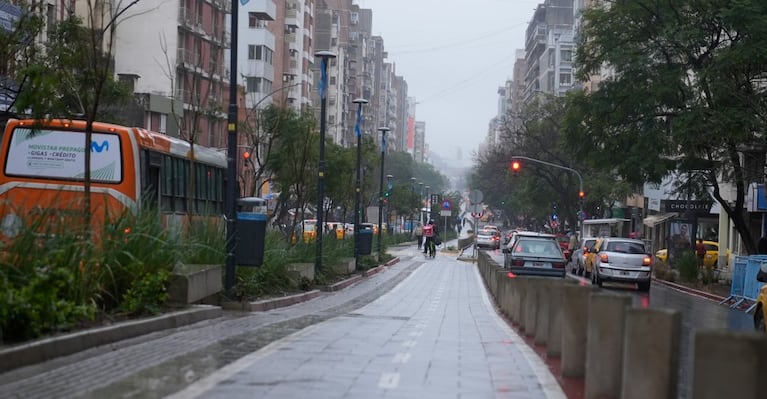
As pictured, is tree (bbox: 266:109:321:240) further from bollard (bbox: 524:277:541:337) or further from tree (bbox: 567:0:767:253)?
bollard (bbox: 524:277:541:337)

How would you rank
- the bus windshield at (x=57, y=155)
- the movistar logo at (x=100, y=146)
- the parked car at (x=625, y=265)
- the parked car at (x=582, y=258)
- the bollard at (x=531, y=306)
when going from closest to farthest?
1. the bollard at (x=531, y=306)
2. the movistar logo at (x=100, y=146)
3. the bus windshield at (x=57, y=155)
4. the parked car at (x=625, y=265)
5. the parked car at (x=582, y=258)

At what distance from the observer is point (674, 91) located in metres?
38.5

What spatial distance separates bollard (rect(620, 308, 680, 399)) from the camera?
7.77 m

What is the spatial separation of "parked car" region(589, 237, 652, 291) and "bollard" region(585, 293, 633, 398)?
28137 mm

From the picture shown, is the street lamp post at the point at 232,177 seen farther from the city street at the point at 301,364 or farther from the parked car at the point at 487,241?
the parked car at the point at 487,241

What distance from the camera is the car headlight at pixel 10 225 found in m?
11.9

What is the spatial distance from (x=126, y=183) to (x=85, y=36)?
514 centimetres

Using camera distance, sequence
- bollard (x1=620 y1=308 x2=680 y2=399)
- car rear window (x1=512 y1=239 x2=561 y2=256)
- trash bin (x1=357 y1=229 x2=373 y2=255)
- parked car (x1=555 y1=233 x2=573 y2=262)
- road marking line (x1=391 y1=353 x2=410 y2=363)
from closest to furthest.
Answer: bollard (x1=620 y1=308 x2=680 y2=399), road marking line (x1=391 y1=353 x2=410 y2=363), car rear window (x1=512 y1=239 x2=561 y2=256), trash bin (x1=357 y1=229 x2=373 y2=255), parked car (x1=555 y1=233 x2=573 y2=262)

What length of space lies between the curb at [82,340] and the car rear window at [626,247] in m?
24.9

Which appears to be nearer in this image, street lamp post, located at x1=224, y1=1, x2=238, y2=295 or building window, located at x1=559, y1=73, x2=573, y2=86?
street lamp post, located at x1=224, y1=1, x2=238, y2=295

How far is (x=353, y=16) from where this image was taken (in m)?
162

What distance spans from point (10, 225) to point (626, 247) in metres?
28.7

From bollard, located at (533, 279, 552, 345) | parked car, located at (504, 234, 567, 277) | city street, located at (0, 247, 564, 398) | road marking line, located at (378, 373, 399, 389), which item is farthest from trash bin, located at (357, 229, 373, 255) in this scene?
road marking line, located at (378, 373, 399, 389)

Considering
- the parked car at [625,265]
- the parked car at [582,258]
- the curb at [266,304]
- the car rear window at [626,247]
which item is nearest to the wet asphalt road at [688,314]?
the parked car at [625,265]
